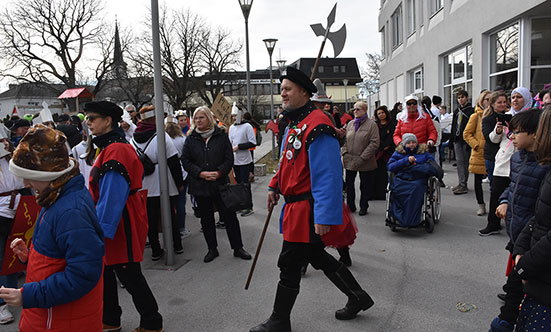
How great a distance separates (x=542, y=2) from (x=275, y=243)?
811cm

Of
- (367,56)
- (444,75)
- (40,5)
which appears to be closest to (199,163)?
(444,75)

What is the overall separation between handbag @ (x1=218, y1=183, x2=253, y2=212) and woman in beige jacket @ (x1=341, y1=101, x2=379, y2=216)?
2.63 metres

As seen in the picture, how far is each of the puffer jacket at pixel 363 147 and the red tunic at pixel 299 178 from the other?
4.31m

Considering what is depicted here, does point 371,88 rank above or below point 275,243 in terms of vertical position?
above

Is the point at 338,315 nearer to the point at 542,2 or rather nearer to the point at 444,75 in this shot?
the point at 542,2

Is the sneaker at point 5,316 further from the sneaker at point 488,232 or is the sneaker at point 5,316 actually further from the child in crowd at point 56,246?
the sneaker at point 488,232

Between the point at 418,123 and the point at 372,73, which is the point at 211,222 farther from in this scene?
the point at 372,73

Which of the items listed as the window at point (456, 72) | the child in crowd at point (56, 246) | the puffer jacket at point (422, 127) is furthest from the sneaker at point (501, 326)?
the window at point (456, 72)

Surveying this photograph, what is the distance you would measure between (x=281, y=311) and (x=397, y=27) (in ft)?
82.9

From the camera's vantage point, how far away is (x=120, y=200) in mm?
3412

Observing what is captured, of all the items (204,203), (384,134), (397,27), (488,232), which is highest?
(397,27)

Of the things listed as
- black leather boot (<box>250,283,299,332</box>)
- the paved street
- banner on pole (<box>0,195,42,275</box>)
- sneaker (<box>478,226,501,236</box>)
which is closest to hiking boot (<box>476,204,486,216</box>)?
the paved street

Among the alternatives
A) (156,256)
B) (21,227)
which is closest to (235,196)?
(156,256)

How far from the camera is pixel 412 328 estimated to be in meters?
3.69
